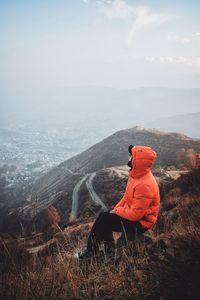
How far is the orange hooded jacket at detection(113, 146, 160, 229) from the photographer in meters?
5.11

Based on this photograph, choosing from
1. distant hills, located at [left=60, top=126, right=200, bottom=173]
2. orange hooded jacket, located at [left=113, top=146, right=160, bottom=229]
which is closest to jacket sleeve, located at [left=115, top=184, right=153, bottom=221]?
orange hooded jacket, located at [left=113, top=146, right=160, bottom=229]

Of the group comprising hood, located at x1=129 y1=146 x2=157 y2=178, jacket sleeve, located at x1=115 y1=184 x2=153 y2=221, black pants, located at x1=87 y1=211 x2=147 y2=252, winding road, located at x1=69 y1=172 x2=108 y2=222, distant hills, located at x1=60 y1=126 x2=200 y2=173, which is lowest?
winding road, located at x1=69 y1=172 x2=108 y2=222

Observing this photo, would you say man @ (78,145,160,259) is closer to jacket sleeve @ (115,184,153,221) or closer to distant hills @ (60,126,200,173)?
jacket sleeve @ (115,184,153,221)

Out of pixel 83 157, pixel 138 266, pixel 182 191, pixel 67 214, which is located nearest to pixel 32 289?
pixel 138 266

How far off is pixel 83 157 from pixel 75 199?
6480 cm

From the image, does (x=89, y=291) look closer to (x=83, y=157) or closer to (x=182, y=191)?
(x=182, y=191)

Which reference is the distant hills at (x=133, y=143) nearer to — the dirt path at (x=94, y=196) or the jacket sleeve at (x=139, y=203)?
the dirt path at (x=94, y=196)

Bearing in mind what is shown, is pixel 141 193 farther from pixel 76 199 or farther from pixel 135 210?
pixel 76 199

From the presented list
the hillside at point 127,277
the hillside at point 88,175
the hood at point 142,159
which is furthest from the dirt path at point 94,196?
the hillside at point 127,277

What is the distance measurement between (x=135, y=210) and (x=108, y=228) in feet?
1.95

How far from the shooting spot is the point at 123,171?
63.8 meters

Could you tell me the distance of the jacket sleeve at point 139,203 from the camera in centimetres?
509

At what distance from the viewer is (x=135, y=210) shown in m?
5.09

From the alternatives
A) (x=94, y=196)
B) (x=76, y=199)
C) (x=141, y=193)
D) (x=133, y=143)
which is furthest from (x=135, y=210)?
(x=133, y=143)
